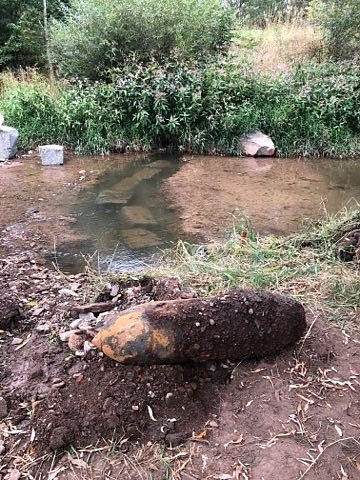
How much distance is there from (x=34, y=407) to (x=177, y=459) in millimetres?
589

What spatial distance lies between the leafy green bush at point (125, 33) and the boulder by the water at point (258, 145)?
7.19 ft

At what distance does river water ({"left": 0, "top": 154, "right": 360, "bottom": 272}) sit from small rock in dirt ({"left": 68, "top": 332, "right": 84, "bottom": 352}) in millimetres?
1592

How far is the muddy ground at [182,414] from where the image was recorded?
1.63m

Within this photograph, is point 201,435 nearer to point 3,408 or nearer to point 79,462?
point 79,462

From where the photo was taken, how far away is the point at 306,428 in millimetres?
1735

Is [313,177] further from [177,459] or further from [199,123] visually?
[177,459]

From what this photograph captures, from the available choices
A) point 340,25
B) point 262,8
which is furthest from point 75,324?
point 262,8

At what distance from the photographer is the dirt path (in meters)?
1.63

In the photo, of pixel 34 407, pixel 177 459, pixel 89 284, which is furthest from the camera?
pixel 89 284

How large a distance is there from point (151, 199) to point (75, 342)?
357cm

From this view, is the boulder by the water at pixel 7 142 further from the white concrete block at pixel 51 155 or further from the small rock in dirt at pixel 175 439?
the small rock in dirt at pixel 175 439

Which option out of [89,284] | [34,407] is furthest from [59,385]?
[89,284]

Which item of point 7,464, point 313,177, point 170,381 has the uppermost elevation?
point 170,381

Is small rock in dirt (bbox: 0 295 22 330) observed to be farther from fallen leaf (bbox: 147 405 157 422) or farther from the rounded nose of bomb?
fallen leaf (bbox: 147 405 157 422)
